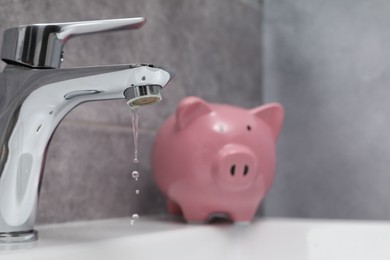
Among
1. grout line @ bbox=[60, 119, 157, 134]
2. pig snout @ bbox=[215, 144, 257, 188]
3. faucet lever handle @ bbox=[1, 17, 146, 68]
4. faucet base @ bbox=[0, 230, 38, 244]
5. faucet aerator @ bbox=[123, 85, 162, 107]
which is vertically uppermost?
faucet lever handle @ bbox=[1, 17, 146, 68]

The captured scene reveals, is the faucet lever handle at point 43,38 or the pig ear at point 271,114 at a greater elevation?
the faucet lever handle at point 43,38

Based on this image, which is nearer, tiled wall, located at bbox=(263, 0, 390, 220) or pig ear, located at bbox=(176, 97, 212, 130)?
pig ear, located at bbox=(176, 97, 212, 130)

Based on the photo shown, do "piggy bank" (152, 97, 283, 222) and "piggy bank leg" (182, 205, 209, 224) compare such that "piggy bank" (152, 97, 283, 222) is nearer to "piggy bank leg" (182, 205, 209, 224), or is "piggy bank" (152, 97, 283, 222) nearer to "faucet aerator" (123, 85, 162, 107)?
"piggy bank leg" (182, 205, 209, 224)

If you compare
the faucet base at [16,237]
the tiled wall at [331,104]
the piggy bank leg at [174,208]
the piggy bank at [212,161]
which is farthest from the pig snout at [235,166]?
the tiled wall at [331,104]

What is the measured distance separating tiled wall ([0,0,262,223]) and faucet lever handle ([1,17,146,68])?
0.41 ft

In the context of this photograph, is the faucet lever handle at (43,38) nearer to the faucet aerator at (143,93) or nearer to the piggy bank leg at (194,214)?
the faucet aerator at (143,93)

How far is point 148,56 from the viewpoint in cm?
81

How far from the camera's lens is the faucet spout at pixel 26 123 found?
0.50m

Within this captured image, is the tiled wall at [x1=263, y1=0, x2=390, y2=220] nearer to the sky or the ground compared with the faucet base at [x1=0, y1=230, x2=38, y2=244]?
nearer to the sky

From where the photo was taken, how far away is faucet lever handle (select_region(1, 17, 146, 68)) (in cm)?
50

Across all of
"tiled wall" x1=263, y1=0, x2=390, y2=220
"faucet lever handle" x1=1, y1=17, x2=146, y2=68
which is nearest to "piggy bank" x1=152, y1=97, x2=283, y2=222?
"faucet lever handle" x1=1, y1=17, x2=146, y2=68

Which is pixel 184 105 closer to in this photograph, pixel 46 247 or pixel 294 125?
pixel 46 247

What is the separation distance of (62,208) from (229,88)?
0.41m

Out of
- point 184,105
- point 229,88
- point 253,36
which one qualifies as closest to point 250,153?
point 184,105
